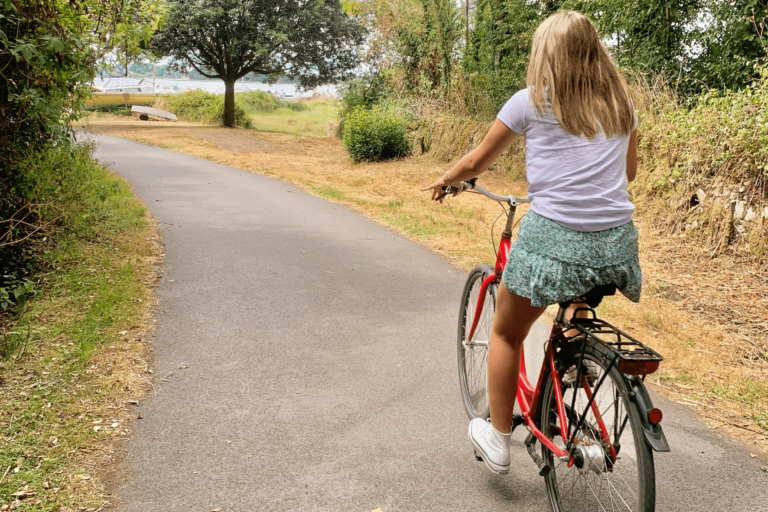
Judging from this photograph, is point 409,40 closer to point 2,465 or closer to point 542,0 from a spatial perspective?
point 542,0

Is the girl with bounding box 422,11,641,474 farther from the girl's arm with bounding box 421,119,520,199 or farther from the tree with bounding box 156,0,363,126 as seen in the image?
the tree with bounding box 156,0,363,126

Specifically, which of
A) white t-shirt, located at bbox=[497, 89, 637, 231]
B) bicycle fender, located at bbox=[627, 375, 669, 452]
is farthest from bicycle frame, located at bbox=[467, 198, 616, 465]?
white t-shirt, located at bbox=[497, 89, 637, 231]

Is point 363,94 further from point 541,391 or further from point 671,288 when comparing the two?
point 541,391

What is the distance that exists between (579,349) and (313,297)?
398 centimetres

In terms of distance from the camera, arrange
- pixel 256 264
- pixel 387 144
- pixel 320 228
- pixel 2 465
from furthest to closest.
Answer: pixel 387 144 → pixel 320 228 → pixel 256 264 → pixel 2 465

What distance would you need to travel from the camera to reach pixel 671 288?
6855 millimetres

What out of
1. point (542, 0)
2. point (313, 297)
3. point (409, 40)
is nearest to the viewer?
point (313, 297)

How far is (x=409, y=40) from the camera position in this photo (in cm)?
1909

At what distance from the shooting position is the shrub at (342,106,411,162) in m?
17.0

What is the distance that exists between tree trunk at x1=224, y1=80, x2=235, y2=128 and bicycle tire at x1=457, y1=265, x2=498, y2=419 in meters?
27.8

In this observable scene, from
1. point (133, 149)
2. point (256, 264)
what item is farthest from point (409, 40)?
point (256, 264)

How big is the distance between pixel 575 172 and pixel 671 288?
5.02 m

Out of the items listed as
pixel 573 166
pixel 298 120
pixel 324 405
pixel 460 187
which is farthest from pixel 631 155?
pixel 298 120

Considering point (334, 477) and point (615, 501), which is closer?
point (615, 501)
